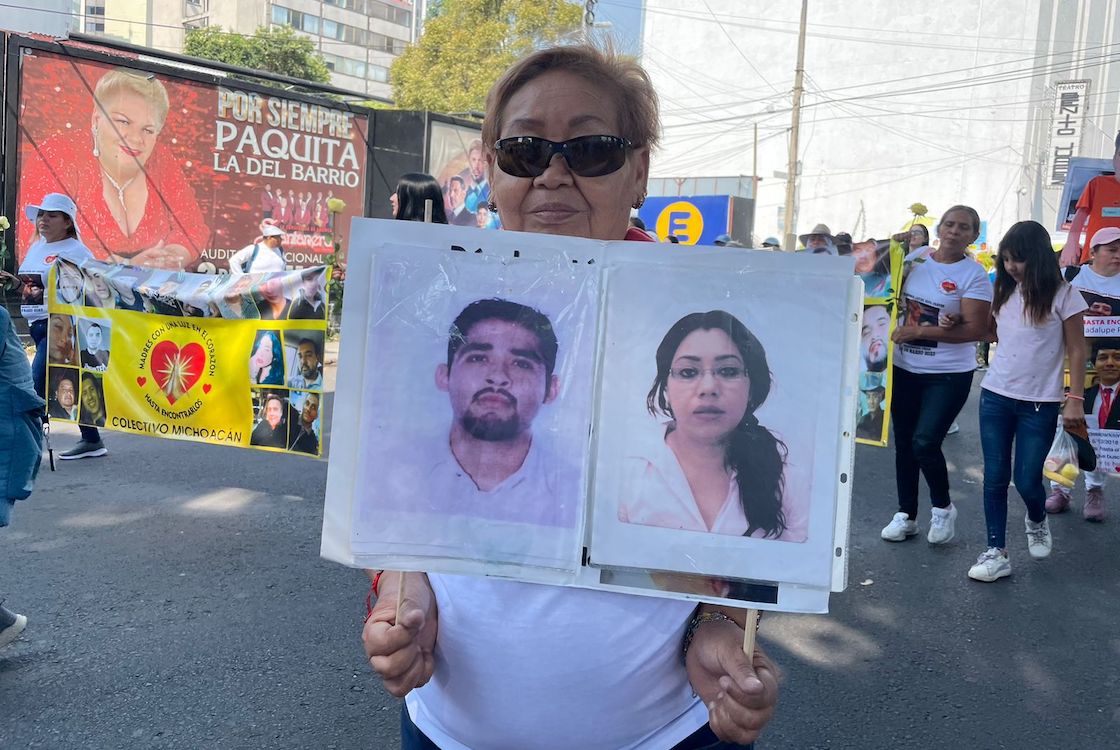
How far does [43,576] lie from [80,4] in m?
83.8

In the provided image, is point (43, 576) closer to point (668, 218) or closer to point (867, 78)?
point (668, 218)

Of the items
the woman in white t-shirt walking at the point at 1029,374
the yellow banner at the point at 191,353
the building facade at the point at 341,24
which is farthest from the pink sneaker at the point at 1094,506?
the building facade at the point at 341,24

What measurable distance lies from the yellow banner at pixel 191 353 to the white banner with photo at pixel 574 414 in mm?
4557

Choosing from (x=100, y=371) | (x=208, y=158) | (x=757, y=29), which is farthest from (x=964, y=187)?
(x=100, y=371)

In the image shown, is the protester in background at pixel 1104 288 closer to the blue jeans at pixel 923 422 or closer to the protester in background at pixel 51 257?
the blue jeans at pixel 923 422

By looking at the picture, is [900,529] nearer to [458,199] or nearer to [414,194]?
[414,194]

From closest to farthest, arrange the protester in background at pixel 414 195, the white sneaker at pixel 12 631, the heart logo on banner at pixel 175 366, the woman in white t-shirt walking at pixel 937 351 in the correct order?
the white sneaker at pixel 12 631 < the protester in background at pixel 414 195 < the woman in white t-shirt walking at pixel 937 351 < the heart logo on banner at pixel 175 366

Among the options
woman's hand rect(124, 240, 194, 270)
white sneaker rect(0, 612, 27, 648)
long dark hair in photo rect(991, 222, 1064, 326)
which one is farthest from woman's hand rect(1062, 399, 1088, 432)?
woman's hand rect(124, 240, 194, 270)

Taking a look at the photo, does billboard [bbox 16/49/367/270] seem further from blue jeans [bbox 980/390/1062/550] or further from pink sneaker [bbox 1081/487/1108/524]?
pink sneaker [bbox 1081/487/1108/524]

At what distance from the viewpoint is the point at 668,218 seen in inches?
707

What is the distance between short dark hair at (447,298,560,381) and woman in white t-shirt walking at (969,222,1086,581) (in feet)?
14.4

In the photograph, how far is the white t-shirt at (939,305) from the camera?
17.0ft

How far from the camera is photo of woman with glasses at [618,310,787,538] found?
3.95 feet

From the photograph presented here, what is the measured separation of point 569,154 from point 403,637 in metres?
0.80
